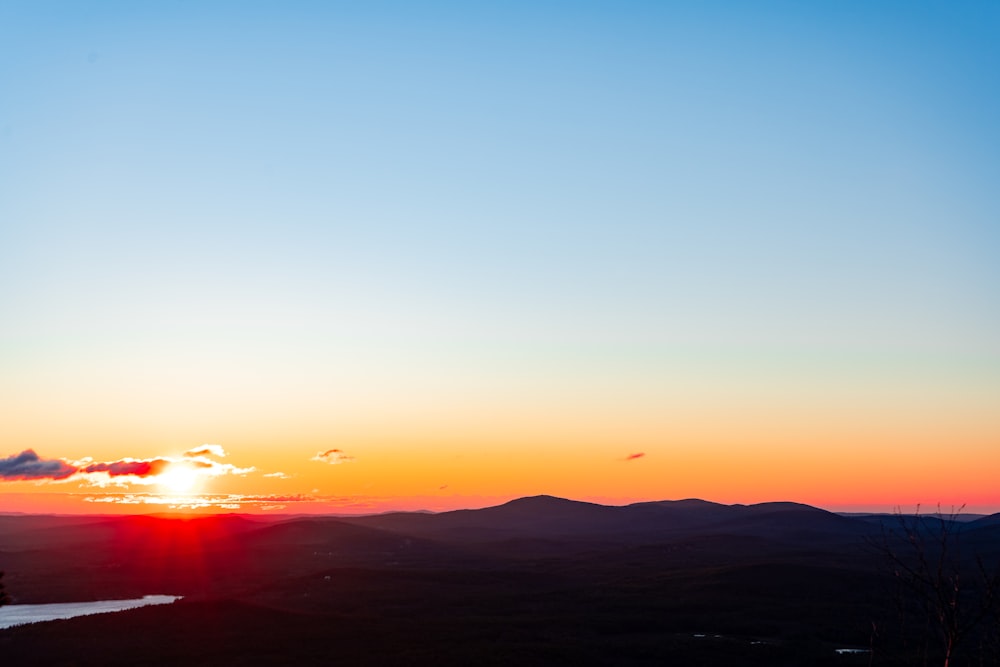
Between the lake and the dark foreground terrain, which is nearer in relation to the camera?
the dark foreground terrain

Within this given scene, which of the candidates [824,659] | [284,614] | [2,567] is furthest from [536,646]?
[2,567]

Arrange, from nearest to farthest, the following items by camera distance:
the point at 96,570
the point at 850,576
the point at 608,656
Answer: the point at 608,656, the point at 850,576, the point at 96,570

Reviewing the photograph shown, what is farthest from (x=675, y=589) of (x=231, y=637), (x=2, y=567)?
(x=2, y=567)

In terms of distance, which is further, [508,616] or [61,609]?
[61,609]

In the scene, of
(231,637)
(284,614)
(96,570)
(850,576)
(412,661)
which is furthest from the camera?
(96,570)

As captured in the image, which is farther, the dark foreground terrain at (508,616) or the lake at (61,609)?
the lake at (61,609)

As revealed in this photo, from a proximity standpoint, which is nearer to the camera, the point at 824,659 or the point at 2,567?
the point at 824,659

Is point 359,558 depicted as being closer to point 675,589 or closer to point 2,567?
point 2,567
